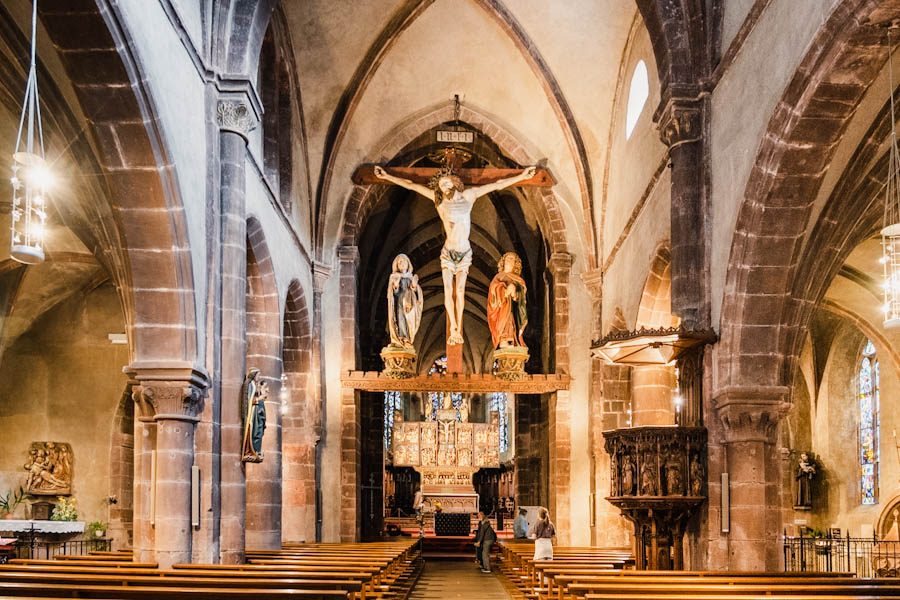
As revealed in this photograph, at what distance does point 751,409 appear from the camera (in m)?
11.2

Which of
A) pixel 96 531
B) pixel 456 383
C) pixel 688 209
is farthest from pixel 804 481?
pixel 96 531

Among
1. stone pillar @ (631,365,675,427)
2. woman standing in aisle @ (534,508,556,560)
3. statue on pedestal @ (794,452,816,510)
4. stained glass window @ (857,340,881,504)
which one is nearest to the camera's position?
woman standing in aisle @ (534,508,556,560)

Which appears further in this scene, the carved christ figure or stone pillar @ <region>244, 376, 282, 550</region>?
the carved christ figure

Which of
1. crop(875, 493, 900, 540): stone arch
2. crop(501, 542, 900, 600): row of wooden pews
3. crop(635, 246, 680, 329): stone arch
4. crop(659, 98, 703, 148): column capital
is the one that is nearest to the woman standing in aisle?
crop(501, 542, 900, 600): row of wooden pews

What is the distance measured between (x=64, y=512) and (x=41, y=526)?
5.06ft

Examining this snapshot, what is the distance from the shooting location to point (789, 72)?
9672mm

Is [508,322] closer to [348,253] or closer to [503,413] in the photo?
[348,253]

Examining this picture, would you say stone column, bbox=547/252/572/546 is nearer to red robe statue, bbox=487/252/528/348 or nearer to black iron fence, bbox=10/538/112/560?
red robe statue, bbox=487/252/528/348

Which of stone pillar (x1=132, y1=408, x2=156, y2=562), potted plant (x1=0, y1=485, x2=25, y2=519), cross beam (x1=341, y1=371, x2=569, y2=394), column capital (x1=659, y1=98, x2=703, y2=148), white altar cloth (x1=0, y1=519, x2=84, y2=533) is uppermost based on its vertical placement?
column capital (x1=659, y1=98, x2=703, y2=148)

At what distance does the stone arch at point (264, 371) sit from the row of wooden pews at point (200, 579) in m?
2.20

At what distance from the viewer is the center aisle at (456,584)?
15.7 metres

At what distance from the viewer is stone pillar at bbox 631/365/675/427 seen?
53.0 feet

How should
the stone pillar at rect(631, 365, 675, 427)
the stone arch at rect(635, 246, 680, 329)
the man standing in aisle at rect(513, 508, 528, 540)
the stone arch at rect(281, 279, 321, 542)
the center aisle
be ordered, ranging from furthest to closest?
the man standing in aisle at rect(513, 508, 528, 540) → the stone arch at rect(281, 279, 321, 542) → the stone pillar at rect(631, 365, 675, 427) → the center aisle → the stone arch at rect(635, 246, 680, 329)

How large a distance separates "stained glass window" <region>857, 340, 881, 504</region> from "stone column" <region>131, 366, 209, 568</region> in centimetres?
1608
